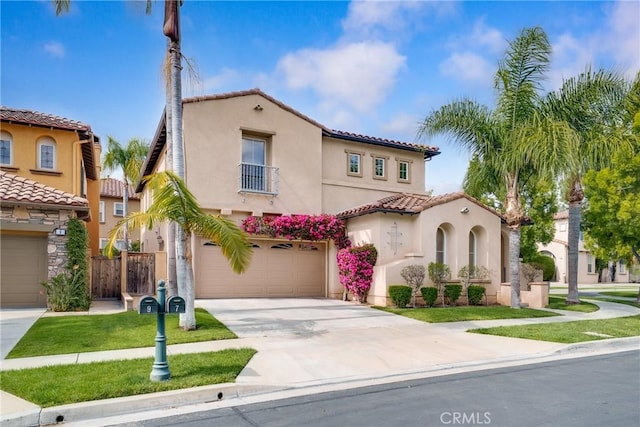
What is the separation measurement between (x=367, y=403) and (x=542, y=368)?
162 inches

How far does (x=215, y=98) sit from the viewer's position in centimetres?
1769

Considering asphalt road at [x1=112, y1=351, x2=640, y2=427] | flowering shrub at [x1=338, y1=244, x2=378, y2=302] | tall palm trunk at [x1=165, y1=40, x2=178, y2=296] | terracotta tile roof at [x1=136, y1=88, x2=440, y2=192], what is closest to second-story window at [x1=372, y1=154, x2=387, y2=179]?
terracotta tile roof at [x1=136, y1=88, x2=440, y2=192]

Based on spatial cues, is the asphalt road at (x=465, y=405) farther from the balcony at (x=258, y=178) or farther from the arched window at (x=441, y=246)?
the balcony at (x=258, y=178)

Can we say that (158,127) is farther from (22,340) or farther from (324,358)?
(324,358)

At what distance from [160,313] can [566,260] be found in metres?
41.3

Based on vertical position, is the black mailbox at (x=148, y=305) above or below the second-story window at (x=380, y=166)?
below

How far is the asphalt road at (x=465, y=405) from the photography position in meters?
5.58

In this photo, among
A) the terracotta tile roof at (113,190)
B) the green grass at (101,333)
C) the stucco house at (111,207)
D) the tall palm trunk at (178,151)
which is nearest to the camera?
the green grass at (101,333)

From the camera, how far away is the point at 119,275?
57.9ft

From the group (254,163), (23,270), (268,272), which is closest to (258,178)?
(254,163)

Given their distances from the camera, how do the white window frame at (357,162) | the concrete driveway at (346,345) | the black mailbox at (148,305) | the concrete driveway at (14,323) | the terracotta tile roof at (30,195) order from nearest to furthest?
the black mailbox at (148,305)
the concrete driveway at (346,345)
the concrete driveway at (14,323)
the terracotta tile roof at (30,195)
the white window frame at (357,162)

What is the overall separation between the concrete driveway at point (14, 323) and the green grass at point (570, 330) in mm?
10933

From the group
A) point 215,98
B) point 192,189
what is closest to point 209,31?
point 215,98

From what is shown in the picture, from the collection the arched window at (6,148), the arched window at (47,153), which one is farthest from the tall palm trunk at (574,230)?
the arched window at (6,148)
